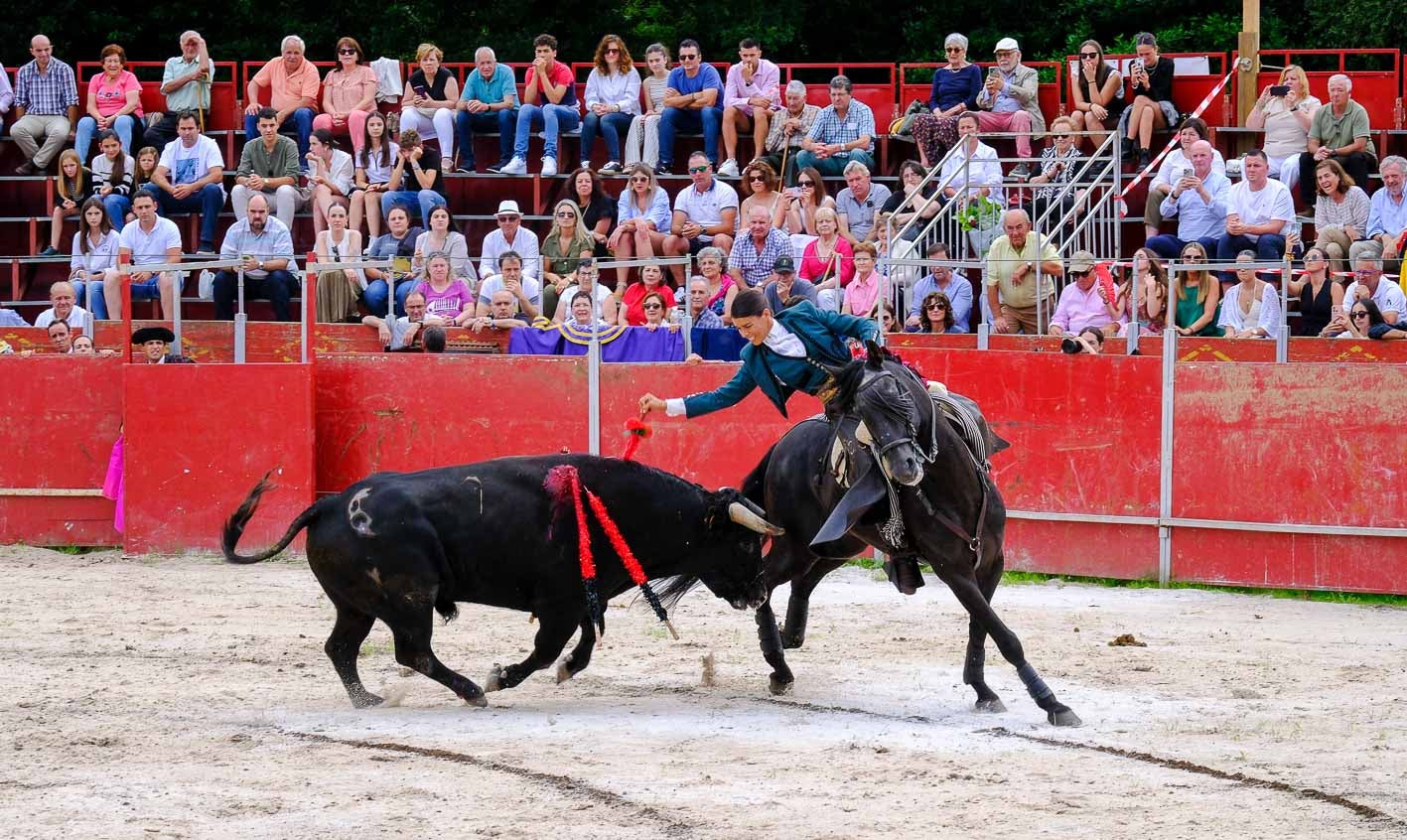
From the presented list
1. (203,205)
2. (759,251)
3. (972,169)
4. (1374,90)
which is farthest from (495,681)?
(1374,90)

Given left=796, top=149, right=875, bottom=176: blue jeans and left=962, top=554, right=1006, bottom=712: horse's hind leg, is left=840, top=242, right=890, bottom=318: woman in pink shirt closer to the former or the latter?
left=796, top=149, right=875, bottom=176: blue jeans

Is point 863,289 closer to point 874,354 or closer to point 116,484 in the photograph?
point 116,484

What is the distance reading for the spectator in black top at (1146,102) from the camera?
1564cm

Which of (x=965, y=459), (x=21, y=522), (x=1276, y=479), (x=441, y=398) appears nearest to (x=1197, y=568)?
(x=1276, y=479)

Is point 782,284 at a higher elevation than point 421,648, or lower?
higher

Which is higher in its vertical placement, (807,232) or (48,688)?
(807,232)

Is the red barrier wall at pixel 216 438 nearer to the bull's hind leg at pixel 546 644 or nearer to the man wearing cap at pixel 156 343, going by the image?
the man wearing cap at pixel 156 343

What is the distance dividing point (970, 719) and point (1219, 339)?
524cm

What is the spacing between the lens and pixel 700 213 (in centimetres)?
1548

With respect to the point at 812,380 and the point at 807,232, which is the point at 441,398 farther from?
the point at 812,380

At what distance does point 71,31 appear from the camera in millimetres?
24594

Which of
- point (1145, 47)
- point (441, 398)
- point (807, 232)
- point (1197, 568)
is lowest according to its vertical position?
point (1197, 568)

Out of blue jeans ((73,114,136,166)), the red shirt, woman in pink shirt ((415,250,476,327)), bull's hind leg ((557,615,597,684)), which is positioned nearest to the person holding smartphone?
the red shirt

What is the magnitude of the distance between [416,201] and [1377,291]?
319 inches
